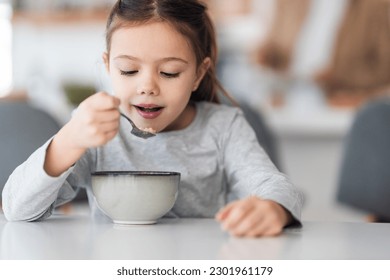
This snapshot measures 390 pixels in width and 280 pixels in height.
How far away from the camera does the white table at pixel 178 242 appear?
2.43 feet

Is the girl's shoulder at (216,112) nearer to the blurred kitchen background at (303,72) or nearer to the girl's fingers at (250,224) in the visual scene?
the girl's fingers at (250,224)

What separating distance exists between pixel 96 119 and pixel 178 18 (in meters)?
0.34

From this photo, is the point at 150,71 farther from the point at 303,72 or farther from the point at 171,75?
the point at 303,72

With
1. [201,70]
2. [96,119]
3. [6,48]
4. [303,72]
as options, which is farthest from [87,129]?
[6,48]

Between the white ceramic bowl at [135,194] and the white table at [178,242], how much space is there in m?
0.02

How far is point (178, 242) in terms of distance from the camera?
2.71ft

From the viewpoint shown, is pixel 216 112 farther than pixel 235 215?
Yes

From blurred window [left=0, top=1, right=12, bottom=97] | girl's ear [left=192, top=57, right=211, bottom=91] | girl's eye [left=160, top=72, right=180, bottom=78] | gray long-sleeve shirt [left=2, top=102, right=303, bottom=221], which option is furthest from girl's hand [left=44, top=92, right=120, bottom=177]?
blurred window [left=0, top=1, right=12, bottom=97]

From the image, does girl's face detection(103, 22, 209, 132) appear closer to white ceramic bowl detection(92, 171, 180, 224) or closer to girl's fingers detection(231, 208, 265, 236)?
white ceramic bowl detection(92, 171, 180, 224)

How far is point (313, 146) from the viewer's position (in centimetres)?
355

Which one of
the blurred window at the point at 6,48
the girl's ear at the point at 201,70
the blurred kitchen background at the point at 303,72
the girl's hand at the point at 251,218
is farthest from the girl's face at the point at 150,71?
the blurred window at the point at 6,48

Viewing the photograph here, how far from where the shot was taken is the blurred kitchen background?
11.1 ft
